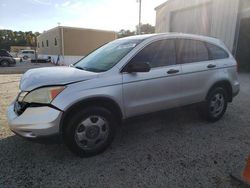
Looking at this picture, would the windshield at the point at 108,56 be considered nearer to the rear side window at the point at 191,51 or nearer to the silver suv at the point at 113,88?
the silver suv at the point at 113,88

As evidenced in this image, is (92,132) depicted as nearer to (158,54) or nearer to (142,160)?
(142,160)

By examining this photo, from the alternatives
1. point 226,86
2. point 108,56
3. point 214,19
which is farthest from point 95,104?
point 214,19

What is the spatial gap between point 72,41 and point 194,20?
16.4 metres

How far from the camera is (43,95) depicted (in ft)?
9.44

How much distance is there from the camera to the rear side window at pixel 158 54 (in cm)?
359

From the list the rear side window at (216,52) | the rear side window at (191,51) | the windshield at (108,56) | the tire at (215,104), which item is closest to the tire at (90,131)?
the windshield at (108,56)

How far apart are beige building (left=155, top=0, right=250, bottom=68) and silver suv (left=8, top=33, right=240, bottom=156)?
9.48 m

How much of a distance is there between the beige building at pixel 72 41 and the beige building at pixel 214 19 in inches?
491

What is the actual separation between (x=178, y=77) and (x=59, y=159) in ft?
7.81

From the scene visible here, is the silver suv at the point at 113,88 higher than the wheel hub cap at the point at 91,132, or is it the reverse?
the silver suv at the point at 113,88

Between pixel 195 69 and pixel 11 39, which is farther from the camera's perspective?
pixel 11 39

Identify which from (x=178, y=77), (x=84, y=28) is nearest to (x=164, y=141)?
(x=178, y=77)

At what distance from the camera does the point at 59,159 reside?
3.23 metres

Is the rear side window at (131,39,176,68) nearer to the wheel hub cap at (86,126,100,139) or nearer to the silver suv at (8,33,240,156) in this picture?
the silver suv at (8,33,240,156)
